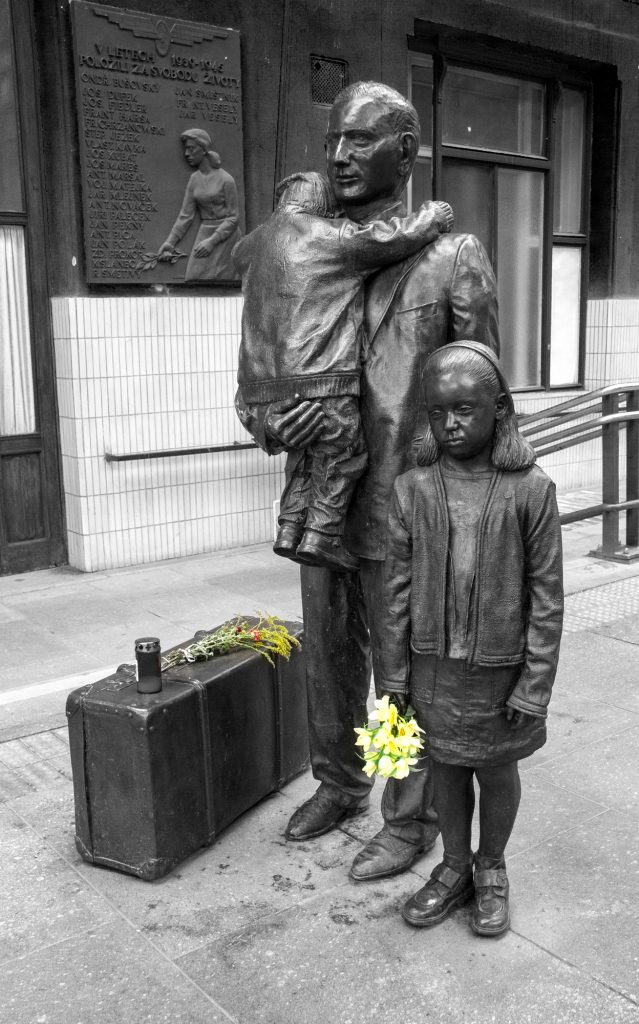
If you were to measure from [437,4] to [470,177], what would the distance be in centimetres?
161

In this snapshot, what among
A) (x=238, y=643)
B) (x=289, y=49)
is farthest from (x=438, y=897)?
(x=289, y=49)

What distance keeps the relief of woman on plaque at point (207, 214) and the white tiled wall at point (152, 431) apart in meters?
0.25

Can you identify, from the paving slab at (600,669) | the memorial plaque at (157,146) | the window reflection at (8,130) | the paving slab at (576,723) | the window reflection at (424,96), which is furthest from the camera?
the window reflection at (424,96)

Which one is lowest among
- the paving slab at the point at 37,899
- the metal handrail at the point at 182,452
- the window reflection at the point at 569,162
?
the paving slab at the point at 37,899

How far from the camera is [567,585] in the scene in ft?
22.5

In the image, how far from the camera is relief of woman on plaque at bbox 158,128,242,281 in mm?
7109

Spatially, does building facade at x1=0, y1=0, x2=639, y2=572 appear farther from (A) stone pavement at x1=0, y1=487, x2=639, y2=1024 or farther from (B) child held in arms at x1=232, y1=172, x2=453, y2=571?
(B) child held in arms at x1=232, y1=172, x2=453, y2=571

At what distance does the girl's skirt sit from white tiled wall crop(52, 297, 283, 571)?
4750 mm

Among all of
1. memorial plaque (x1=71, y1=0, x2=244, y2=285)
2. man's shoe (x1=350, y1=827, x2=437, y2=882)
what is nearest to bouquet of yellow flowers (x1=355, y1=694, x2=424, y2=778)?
man's shoe (x1=350, y1=827, x2=437, y2=882)

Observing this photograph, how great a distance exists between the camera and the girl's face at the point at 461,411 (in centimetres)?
260

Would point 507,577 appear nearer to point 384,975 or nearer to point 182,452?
point 384,975

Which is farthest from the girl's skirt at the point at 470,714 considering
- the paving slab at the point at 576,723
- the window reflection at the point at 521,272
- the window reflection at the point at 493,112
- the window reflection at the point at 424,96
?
the window reflection at the point at 521,272

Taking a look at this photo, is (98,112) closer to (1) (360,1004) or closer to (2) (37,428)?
(2) (37,428)

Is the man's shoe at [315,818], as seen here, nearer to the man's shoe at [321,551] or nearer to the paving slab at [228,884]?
the paving slab at [228,884]
